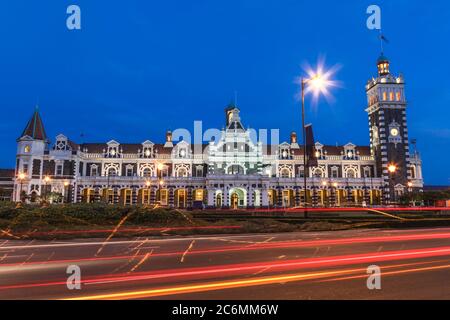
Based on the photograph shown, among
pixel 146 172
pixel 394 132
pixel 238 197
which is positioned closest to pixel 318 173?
pixel 394 132

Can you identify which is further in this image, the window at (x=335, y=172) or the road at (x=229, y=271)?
the window at (x=335, y=172)

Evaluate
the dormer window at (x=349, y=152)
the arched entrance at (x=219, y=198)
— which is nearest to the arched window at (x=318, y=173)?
the dormer window at (x=349, y=152)

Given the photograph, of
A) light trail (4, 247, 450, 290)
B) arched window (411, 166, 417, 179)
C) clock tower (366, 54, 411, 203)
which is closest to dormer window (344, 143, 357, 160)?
clock tower (366, 54, 411, 203)

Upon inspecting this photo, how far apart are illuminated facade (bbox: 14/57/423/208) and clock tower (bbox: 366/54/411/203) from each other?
20cm

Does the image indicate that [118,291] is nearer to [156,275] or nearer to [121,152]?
[156,275]

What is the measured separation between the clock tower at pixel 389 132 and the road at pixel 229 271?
195 feet

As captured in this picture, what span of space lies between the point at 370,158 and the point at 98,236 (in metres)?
68.4

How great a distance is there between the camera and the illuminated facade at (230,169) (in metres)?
65.7

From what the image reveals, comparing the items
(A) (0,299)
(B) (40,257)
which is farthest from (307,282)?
(B) (40,257)

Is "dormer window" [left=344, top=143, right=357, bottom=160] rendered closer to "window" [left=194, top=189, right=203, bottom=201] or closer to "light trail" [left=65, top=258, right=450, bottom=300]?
"window" [left=194, top=189, right=203, bottom=201]

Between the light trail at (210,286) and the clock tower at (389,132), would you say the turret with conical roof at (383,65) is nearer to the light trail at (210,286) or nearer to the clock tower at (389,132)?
the clock tower at (389,132)

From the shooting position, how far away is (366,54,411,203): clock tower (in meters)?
68.8

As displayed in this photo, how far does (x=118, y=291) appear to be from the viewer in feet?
23.7
